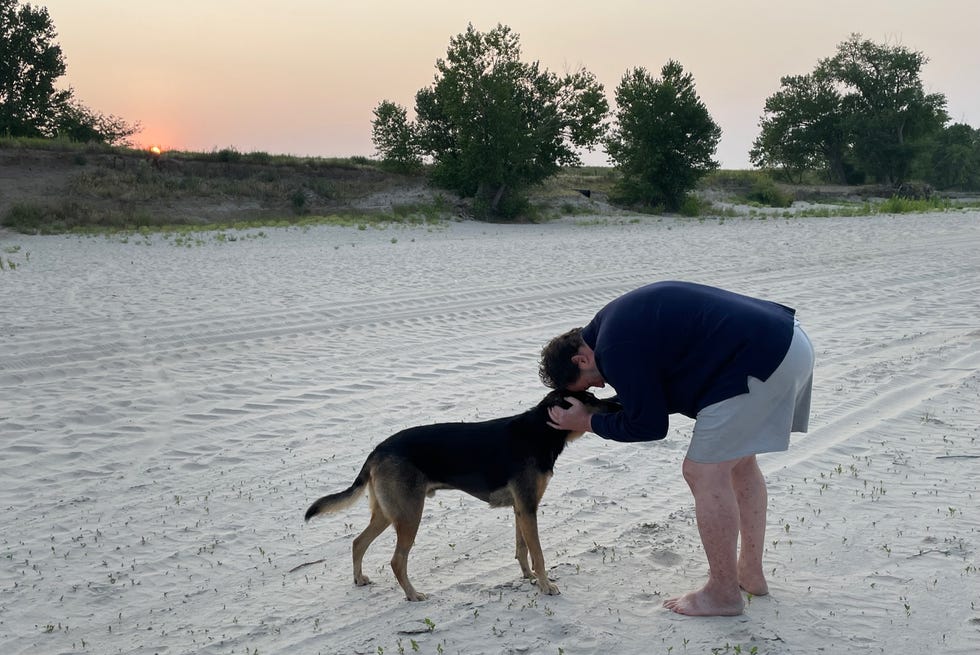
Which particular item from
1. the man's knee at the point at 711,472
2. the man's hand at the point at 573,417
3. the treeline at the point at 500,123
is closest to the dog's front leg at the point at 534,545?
the man's hand at the point at 573,417

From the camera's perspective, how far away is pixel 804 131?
6706 centimetres

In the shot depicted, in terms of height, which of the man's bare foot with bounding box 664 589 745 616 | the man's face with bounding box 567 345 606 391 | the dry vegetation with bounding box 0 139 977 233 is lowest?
the man's bare foot with bounding box 664 589 745 616

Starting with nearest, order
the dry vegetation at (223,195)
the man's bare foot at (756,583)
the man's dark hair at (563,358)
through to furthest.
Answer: the man's dark hair at (563,358) < the man's bare foot at (756,583) < the dry vegetation at (223,195)

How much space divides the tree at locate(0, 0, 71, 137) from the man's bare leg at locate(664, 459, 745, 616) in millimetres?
48193

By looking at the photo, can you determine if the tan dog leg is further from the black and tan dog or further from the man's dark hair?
the man's dark hair

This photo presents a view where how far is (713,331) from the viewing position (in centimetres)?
405

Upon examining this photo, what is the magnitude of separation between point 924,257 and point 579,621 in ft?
56.7

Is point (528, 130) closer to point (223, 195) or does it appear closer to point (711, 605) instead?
point (223, 195)

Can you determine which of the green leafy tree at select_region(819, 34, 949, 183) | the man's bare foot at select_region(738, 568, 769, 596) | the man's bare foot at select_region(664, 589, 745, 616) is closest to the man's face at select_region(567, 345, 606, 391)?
the man's bare foot at select_region(664, 589, 745, 616)

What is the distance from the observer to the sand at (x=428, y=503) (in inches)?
170

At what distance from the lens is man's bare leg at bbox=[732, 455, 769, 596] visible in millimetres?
4523

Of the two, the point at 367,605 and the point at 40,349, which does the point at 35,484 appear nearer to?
the point at 367,605

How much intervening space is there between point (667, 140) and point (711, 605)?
1634 inches

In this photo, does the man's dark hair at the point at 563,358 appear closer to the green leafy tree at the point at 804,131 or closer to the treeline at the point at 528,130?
the treeline at the point at 528,130
